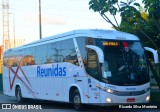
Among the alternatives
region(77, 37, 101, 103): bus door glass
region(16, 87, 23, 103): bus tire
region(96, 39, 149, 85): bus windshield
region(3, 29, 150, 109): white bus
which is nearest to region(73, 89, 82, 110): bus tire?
region(3, 29, 150, 109): white bus

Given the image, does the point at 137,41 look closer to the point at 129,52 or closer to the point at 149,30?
the point at 129,52

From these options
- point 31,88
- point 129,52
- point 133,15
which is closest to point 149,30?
point 133,15

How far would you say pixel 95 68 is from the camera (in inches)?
592

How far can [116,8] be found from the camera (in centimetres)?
1962

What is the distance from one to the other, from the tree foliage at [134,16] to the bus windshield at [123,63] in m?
3.52

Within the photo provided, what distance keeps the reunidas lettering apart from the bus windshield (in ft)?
9.72

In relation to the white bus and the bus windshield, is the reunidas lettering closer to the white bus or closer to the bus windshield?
the white bus

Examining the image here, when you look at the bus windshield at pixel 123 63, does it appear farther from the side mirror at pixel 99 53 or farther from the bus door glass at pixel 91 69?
the side mirror at pixel 99 53

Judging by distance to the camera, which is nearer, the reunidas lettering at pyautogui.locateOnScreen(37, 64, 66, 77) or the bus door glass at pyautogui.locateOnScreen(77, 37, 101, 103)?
the bus door glass at pyautogui.locateOnScreen(77, 37, 101, 103)

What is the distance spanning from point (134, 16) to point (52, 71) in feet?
16.4

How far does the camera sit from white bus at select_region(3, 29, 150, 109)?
1468 centimetres

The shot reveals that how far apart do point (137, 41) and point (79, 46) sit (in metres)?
2.44

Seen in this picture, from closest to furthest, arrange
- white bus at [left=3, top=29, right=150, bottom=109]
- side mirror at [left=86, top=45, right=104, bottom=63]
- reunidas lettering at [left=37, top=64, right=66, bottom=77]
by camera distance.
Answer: side mirror at [left=86, top=45, right=104, bottom=63] → white bus at [left=3, top=29, right=150, bottom=109] → reunidas lettering at [left=37, top=64, right=66, bottom=77]

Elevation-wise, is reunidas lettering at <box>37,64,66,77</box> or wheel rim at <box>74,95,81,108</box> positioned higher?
reunidas lettering at <box>37,64,66,77</box>
